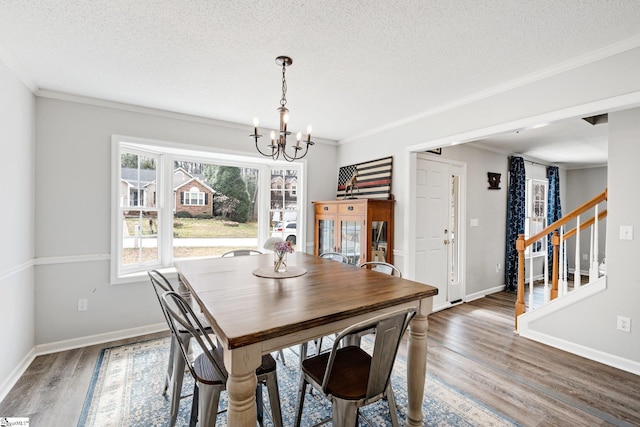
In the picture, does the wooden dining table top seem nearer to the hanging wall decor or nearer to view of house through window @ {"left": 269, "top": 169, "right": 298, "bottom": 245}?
view of house through window @ {"left": 269, "top": 169, "right": 298, "bottom": 245}

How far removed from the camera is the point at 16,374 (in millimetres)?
2312

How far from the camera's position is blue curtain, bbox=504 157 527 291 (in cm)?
495

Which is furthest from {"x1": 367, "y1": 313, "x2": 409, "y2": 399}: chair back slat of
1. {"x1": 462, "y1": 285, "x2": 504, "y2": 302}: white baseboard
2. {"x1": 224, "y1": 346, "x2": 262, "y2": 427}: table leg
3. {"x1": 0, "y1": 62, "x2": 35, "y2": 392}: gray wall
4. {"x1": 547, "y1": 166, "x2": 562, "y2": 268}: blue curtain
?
{"x1": 547, "y1": 166, "x2": 562, "y2": 268}: blue curtain

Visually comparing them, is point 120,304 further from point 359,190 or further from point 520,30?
point 520,30

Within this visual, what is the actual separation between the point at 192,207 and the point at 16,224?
1.73m

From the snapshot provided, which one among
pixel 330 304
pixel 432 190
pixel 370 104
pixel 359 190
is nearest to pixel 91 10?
pixel 330 304

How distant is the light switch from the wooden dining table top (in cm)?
206

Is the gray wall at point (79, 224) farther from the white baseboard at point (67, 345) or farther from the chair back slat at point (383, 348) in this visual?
the chair back slat at point (383, 348)

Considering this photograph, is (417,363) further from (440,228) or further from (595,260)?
(440,228)

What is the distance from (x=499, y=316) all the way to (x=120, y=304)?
4.50m

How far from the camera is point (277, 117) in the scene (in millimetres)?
3443

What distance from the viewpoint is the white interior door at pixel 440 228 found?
376 cm

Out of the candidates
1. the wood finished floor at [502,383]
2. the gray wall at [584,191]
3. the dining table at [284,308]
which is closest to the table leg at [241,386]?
the dining table at [284,308]

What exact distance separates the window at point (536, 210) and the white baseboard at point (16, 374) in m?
6.98
